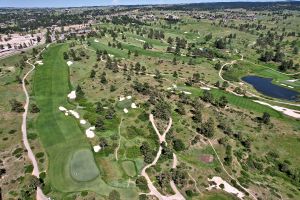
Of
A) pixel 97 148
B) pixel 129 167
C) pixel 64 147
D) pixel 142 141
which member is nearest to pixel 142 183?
pixel 129 167

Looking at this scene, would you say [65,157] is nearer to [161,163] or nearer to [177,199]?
[161,163]

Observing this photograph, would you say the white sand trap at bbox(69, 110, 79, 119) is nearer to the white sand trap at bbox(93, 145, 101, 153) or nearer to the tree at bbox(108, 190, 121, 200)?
the white sand trap at bbox(93, 145, 101, 153)

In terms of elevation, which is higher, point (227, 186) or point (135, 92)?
point (135, 92)

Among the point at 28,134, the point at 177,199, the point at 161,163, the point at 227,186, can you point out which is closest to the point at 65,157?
the point at 28,134

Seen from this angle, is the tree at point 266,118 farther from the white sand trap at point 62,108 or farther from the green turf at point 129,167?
the white sand trap at point 62,108

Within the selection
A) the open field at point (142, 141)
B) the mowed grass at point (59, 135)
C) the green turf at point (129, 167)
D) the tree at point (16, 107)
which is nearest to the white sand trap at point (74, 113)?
the open field at point (142, 141)

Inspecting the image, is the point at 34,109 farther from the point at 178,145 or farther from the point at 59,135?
the point at 178,145
